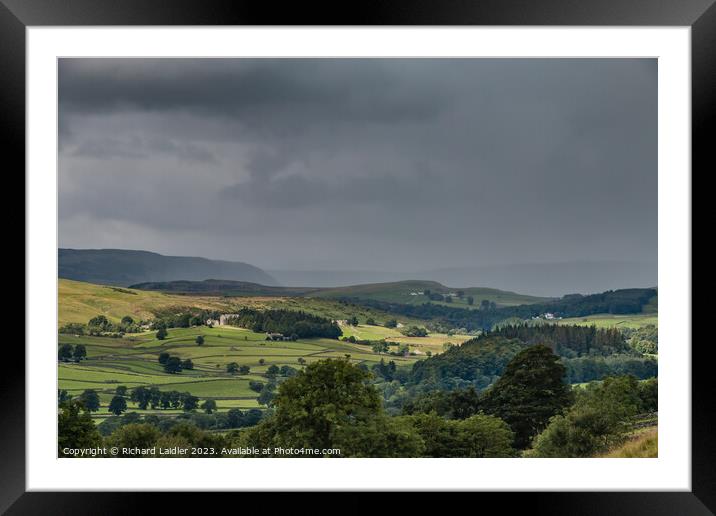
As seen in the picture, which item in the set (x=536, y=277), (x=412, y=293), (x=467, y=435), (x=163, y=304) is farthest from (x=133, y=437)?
(x=536, y=277)

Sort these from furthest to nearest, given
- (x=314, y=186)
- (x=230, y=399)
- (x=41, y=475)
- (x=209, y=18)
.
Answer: (x=230, y=399) < (x=314, y=186) < (x=41, y=475) < (x=209, y=18)

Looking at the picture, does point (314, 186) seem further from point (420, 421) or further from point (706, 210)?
point (706, 210)

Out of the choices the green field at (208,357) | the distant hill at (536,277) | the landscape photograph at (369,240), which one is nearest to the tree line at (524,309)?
the landscape photograph at (369,240)

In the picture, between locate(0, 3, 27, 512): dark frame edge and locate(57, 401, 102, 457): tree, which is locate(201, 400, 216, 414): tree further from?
locate(0, 3, 27, 512): dark frame edge

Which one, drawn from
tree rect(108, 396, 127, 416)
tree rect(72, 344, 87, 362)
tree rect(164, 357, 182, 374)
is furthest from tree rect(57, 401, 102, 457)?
tree rect(164, 357, 182, 374)

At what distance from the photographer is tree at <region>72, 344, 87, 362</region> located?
11.3 meters

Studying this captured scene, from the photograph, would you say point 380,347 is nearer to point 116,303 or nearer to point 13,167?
point 116,303

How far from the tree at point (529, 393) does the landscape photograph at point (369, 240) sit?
0.04 m

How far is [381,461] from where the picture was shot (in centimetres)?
317

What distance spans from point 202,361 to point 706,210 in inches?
416

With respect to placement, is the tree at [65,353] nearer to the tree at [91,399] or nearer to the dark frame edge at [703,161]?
the tree at [91,399]

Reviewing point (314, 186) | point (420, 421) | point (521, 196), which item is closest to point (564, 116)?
point (521, 196)

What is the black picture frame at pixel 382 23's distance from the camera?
272cm

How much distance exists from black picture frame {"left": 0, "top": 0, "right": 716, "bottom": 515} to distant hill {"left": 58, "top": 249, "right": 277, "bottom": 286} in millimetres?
7542
